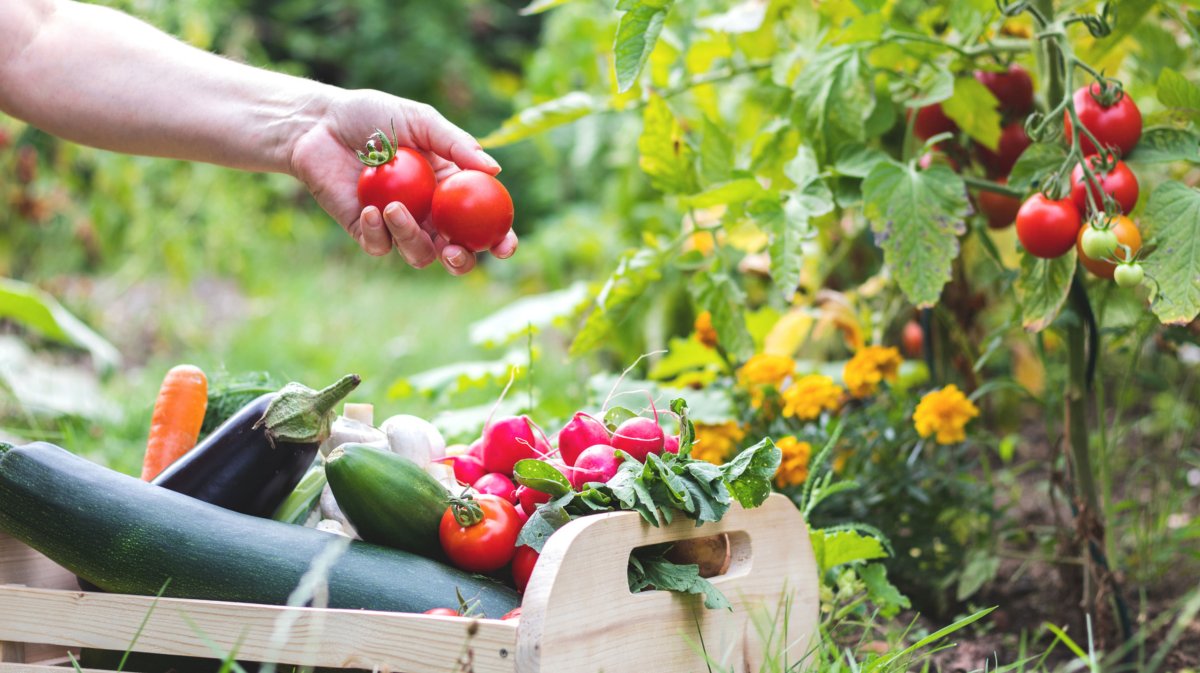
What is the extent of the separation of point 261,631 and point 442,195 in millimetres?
633

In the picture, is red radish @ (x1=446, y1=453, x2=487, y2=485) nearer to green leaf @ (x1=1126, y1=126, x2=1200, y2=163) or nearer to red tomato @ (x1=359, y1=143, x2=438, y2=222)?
red tomato @ (x1=359, y1=143, x2=438, y2=222)

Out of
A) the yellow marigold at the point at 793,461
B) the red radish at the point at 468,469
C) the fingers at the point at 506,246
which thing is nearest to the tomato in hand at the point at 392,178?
the fingers at the point at 506,246

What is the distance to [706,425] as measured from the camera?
2.09m

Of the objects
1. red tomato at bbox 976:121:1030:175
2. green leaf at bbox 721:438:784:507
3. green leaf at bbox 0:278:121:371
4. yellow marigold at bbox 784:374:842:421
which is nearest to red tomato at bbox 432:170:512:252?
green leaf at bbox 721:438:784:507

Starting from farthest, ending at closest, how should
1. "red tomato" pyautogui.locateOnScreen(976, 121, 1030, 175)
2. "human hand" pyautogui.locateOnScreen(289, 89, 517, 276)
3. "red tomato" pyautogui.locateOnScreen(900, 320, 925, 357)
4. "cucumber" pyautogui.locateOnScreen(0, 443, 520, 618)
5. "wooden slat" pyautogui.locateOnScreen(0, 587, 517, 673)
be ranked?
"red tomato" pyautogui.locateOnScreen(900, 320, 925, 357)
"red tomato" pyautogui.locateOnScreen(976, 121, 1030, 175)
"human hand" pyautogui.locateOnScreen(289, 89, 517, 276)
"cucumber" pyautogui.locateOnScreen(0, 443, 520, 618)
"wooden slat" pyautogui.locateOnScreen(0, 587, 517, 673)

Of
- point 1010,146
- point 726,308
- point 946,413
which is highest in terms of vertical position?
point 1010,146

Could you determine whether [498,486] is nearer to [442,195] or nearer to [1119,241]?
[442,195]

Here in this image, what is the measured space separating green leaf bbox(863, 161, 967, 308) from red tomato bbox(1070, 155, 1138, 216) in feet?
0.60

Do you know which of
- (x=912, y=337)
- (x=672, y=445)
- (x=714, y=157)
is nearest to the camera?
(x=672, y=445)

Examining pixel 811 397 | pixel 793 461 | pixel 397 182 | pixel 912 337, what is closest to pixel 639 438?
pixel 397 182

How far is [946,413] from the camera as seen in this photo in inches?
77.7

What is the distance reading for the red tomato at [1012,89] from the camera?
6.54 feet

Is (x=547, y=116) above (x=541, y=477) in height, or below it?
above

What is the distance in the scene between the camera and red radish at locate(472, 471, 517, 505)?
1447 mm
